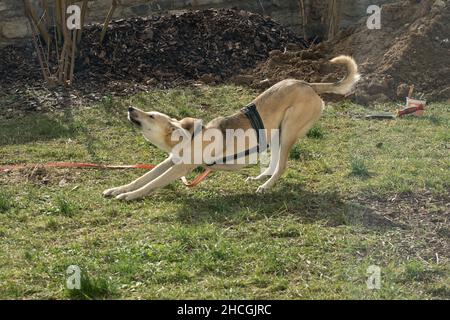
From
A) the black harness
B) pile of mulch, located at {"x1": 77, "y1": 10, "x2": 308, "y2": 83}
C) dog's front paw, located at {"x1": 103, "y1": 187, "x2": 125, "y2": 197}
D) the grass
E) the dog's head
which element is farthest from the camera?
pile of mulch, located at {"x1": 77, "y1": 10, "x2": 308, "y2": 83}

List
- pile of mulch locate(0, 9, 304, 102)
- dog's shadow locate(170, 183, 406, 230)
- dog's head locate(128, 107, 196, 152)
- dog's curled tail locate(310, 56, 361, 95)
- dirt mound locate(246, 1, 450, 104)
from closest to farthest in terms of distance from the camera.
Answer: dog's shadow locate(170, 183, 406, 230), dog's head locate(128, 107, 196, 152), dog's curled tail locate(310, 56, 361, 95), dirt mound locate(246, 1, 450, 104), pile of mulch locate(0, 9, 304, 102)

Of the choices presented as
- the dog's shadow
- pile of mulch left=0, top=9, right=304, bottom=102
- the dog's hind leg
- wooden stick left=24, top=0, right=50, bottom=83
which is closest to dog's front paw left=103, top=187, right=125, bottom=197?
the dog's shadow

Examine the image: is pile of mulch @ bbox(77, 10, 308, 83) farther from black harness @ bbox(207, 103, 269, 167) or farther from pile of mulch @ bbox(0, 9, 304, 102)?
black harness @ bbox(207, 103, 269, 167)

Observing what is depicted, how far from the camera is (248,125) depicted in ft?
24.7

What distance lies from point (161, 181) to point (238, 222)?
3.27 feet

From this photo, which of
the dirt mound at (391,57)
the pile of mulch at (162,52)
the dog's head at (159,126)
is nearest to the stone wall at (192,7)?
the pile of mulch at (162,52)

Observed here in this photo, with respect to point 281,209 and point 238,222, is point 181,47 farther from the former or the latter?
point 238,222

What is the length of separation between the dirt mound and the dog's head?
3.67 m

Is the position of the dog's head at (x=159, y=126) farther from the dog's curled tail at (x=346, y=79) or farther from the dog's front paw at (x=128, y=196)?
the dog's curled tail at (x=346, y=79)

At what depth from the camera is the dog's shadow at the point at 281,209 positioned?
6508 millimetres

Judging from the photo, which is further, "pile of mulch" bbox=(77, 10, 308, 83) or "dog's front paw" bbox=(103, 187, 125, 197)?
"pile of mulch" bbox=(77, 10, 308, 83)

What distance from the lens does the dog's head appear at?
24.0 feet

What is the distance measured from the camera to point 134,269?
5.45 m

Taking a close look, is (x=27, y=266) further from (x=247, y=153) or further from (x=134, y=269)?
(x=247, y=153)
